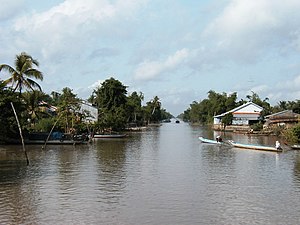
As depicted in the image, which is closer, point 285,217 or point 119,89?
point 285,217

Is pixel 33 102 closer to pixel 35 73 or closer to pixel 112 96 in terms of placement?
pixel 35 73

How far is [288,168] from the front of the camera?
25.1 metres

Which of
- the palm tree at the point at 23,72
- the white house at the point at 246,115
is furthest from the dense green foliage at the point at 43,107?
the white house at the point at 246,115

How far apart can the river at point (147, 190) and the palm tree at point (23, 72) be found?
12602 mm

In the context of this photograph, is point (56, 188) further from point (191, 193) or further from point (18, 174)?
point (191, 193)

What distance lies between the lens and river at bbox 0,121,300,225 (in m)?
13.6

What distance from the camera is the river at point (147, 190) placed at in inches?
534

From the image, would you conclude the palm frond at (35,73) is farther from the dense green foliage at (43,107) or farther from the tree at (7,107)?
the tree at (7,107)

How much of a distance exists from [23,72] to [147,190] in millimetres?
25900

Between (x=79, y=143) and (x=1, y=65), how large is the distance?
32.1 ft

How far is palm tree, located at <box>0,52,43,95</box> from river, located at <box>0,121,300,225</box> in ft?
41.3

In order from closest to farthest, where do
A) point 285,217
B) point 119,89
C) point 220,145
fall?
point 285,217, point 220,145, point 119,89

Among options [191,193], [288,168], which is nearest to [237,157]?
[288,168]

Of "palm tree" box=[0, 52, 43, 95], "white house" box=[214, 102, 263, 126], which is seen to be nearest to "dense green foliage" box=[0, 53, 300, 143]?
"palm tree" box=[0, 52, 43, 95]
